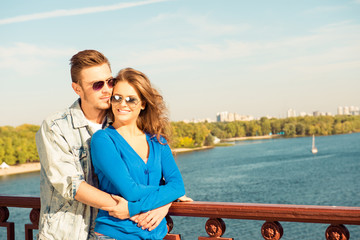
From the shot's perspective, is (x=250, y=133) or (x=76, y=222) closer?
(x=76, y=222)

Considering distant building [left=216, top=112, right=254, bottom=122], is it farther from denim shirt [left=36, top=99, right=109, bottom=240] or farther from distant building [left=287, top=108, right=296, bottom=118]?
denim shirt [left=36, top=99, right=109, bottom=240]

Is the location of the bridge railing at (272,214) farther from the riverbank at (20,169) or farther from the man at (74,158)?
the riverbank at (20,169)

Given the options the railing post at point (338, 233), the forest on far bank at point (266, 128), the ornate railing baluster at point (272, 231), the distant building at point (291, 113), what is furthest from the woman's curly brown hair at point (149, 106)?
the distant building at point (291, 113)

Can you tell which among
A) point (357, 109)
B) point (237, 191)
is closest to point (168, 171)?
point (237, 191)

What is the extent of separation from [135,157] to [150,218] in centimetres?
29

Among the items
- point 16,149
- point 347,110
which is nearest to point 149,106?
point 16,149

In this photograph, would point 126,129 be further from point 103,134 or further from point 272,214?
point 272,214

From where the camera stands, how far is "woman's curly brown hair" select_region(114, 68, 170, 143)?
75.5 inches

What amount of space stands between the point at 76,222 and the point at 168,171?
51 centimetres

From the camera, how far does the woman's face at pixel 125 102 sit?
1.91 metres

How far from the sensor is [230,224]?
21.8 meters

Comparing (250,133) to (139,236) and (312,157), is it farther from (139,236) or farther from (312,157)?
(139,236)

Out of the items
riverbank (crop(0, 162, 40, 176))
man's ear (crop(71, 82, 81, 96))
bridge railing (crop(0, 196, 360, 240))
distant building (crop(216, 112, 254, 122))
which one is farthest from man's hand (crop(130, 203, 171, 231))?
distant building (crop(216, 112, 254, 122))

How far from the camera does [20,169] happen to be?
57.9 metres
